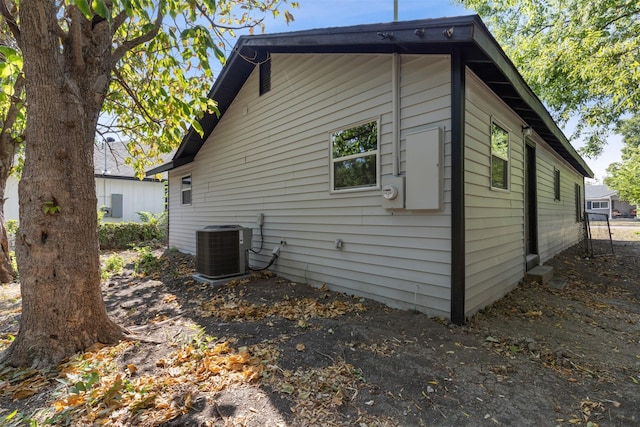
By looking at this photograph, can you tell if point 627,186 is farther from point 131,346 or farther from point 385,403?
point 131,346

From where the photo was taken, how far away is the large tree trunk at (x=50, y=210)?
2762 mm

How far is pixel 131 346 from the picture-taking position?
3031 millimetres

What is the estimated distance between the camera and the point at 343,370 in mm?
2646

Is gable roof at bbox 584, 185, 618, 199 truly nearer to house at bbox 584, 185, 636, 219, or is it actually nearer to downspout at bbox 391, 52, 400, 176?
house at bbox 584, 185, 636, 219

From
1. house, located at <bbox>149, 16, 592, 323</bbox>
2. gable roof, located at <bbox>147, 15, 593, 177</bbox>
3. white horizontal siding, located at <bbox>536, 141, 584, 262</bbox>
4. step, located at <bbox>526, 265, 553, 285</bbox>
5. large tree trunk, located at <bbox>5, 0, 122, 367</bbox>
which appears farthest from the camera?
white horizontal siding, located at <bbox>536, 141, 584, 262</bbox>

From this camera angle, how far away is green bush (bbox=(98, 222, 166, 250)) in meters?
11.8

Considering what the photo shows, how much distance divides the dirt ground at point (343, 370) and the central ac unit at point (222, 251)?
137 centimetres

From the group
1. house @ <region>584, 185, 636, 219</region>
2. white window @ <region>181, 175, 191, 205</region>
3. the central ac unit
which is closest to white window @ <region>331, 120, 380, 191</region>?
the central ac unit

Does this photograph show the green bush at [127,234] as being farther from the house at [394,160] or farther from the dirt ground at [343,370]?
the dirt ground at [343,370]

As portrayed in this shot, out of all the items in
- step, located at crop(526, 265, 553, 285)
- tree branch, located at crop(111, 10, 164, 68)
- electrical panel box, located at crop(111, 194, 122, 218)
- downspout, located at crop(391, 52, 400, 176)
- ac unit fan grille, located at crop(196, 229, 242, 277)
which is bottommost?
step, located at crop(526, 265, 553, 285)

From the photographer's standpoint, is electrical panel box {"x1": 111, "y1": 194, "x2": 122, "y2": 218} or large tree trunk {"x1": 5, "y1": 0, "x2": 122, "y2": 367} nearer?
large tree trunk {"x1": 5, "y1": 0, "x2": 122, "y2": 367}

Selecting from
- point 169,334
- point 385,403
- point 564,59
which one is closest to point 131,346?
point 169,334

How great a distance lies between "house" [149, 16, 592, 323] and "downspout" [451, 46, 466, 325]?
1 centimetres

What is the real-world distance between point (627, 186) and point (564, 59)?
579 inches
